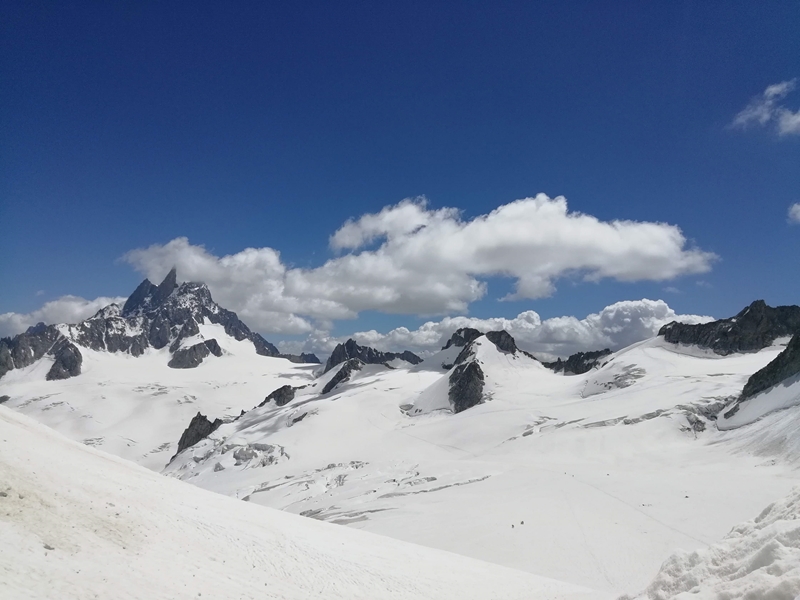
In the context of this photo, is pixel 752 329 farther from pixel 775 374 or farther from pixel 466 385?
pixel 466 385

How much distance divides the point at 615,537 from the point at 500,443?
4543 cm

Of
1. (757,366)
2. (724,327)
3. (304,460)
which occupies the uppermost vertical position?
(724,327)

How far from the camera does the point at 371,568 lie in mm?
18500

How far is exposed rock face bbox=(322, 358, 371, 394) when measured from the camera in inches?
5979

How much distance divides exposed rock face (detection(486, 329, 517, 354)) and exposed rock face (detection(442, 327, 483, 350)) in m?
25.7

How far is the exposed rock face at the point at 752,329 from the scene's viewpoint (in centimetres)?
10456

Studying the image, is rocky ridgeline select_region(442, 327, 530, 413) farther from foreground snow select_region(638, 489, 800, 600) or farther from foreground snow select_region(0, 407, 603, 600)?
foreground snow select_region(638, 489, 800, 600)

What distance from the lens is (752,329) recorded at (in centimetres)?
10556

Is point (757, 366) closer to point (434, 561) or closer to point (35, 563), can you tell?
point (434, 561)

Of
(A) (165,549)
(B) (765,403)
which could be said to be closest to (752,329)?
(B) (765,403)

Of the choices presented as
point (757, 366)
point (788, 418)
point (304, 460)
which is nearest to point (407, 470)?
point (304, 460)

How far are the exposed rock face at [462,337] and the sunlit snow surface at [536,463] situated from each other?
127 ft

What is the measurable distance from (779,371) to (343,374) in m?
120

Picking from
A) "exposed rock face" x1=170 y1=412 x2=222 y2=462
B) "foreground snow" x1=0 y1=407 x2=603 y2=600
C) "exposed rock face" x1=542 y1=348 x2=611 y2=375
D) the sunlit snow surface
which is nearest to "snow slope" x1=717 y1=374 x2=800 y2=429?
the sunlit snow surface
